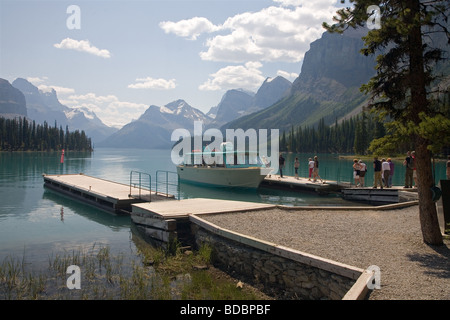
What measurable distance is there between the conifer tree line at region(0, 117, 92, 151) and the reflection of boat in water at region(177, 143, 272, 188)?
5639 inches

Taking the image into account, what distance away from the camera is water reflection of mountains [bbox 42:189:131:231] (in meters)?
20.6

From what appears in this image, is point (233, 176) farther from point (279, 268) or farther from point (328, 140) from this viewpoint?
point (328, 140)

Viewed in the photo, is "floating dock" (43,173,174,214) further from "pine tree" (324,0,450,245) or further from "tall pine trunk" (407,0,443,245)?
"tall pine trunk" (407,0,443,245)

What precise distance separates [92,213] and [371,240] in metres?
19.0

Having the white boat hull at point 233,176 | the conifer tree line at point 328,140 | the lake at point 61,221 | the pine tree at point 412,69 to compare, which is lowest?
the lake at point 61,221

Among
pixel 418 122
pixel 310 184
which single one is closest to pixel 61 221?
pixel 418 122

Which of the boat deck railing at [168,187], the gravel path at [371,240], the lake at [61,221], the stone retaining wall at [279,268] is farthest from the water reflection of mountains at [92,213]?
the stone retaining wall at [279,268]

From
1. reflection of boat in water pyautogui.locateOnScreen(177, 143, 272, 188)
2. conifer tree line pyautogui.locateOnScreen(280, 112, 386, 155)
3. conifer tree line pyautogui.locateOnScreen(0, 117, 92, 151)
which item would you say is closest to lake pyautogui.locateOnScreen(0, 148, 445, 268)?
reflection of boat in water pyautogui.locateOnScreen(177, 143, 272, 188)

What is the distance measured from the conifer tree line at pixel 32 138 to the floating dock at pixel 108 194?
138 m

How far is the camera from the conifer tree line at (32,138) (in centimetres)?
15188

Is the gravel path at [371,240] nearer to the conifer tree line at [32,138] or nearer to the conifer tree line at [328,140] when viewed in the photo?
the conifer tree line at [328,140]

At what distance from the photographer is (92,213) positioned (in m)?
24.1
